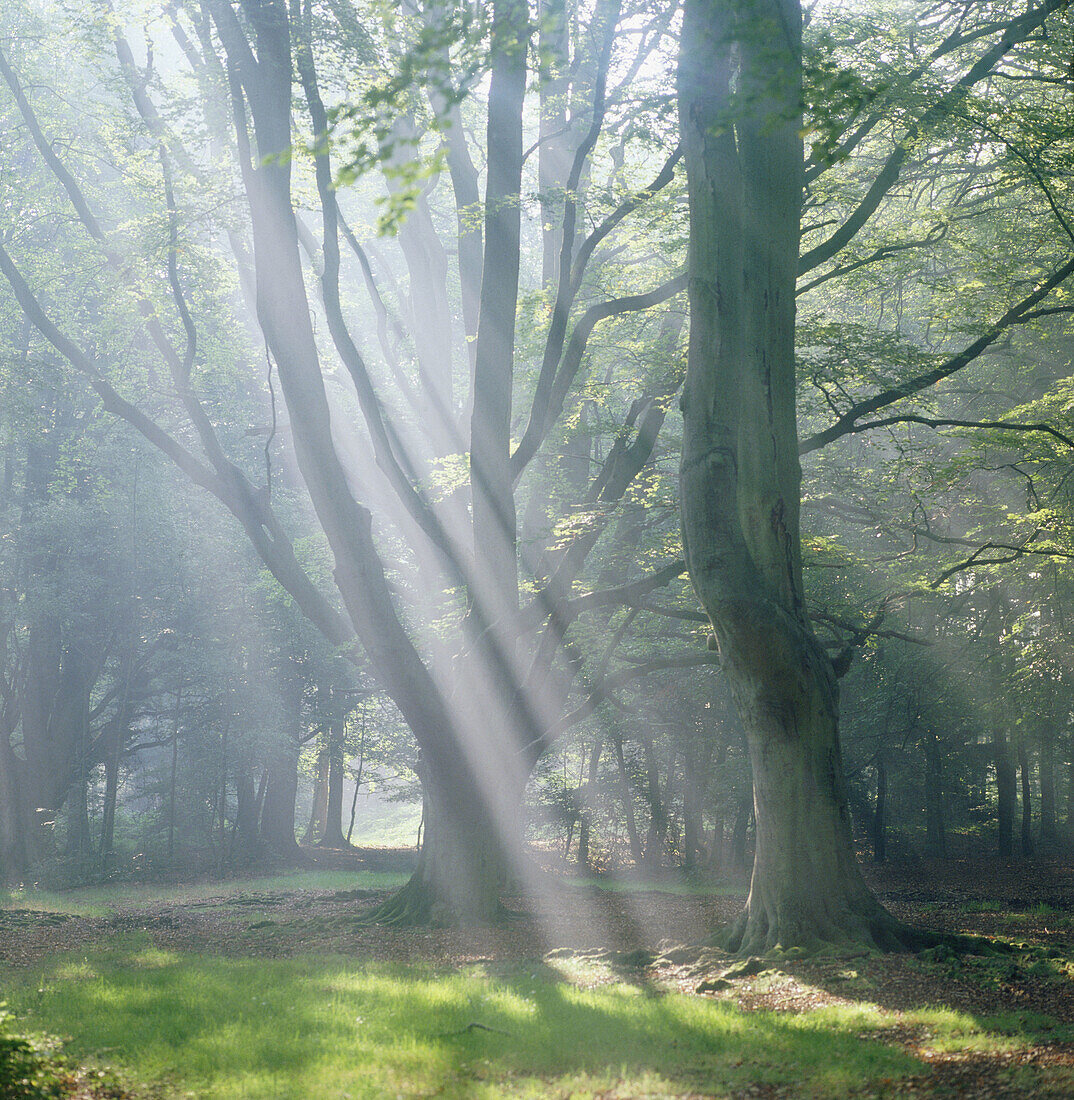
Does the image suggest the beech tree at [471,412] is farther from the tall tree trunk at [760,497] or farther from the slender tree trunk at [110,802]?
the slender tree trunk at [110,802]

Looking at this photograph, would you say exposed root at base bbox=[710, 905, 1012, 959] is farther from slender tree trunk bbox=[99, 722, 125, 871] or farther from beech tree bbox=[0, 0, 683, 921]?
slender tree trunk bbox=[99, 722, 125, 871]

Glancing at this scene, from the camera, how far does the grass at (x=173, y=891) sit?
16.0 m

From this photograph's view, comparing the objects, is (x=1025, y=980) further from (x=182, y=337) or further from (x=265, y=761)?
(x=265, y=761)

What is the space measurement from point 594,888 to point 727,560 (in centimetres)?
1276

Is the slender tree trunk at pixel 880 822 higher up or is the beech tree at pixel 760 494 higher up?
the beech tree at pixel 760 494

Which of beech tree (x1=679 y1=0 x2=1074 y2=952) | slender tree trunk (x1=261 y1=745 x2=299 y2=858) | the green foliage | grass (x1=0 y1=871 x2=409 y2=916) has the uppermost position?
beech tree (x1=679 y1=0 x2=1074 y2=952)

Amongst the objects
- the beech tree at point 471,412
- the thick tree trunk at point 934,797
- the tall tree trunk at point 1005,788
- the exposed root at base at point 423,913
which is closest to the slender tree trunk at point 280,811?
the beech tree at point 471,412

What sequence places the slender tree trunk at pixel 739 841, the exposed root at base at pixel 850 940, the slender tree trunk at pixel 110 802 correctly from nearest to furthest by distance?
the exposed root at base at pixel 850 940, the slender tree trunk at pixel 739 841, the slender tree trunk at pixel 110 802

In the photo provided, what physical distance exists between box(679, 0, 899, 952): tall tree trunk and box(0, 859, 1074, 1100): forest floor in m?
0.76

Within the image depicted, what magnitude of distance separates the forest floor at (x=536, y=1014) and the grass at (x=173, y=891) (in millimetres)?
5395

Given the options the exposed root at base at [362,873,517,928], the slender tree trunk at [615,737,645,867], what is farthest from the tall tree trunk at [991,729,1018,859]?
the exposed root at base at [362,873,517,928]

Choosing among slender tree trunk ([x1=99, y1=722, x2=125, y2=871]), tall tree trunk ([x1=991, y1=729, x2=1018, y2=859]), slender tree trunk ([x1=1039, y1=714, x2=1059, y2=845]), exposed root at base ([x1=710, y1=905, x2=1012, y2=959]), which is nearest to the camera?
exposed root at base ([x1=710, y1=905, x2=1012, y2=959])

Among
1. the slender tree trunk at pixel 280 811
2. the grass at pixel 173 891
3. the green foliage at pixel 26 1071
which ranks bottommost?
the grass at pixel 173 891

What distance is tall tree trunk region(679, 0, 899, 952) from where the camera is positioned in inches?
305
